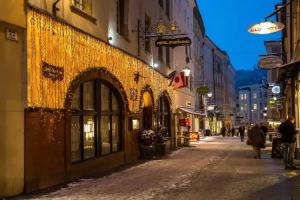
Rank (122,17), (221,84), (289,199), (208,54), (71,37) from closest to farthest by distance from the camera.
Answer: (289,199), (71,37), (122,17), (208,54), (221,84)

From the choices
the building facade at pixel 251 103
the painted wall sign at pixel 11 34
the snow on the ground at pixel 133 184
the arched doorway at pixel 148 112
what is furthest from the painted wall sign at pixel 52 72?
the building facade at pixel 251 103

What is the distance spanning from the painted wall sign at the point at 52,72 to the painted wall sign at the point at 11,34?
52.4 inches

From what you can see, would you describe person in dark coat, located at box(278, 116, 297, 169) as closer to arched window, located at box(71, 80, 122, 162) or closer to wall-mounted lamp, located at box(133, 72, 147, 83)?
arched window, located at box(71, 80, 122, 162)

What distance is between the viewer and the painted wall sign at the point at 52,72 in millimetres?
13477

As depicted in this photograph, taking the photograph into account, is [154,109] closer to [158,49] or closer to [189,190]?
[158,49]

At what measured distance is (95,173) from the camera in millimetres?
16938

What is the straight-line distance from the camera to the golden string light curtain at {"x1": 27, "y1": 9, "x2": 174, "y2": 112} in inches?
506

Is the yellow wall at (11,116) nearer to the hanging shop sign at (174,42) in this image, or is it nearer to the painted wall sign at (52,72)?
the painted wall sign at (52,72)

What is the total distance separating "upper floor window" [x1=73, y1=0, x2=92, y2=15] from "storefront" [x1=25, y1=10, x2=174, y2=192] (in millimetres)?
945

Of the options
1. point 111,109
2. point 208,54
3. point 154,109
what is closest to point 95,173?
point 111,109

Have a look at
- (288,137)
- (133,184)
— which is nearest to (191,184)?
(133,184)

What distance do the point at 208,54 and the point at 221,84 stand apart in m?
16.5

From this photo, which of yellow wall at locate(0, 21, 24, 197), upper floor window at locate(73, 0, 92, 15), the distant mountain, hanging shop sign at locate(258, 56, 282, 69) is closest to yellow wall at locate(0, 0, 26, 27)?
yellow wall at locate(0, 21, 24, 197)

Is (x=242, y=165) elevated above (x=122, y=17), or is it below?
below
